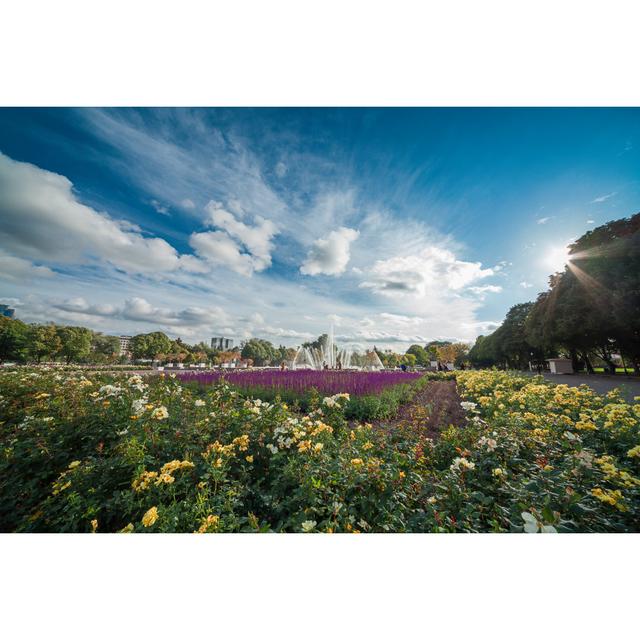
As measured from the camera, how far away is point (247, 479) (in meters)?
2.38

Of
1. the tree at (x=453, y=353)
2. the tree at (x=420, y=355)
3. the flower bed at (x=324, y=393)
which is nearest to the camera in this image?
the flower bed at (x=324, y=393)

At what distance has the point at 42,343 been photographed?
2644 centimetres

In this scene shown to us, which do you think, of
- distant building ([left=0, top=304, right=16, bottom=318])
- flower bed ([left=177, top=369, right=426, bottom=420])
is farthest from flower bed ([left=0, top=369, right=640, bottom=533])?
flower bed ([left=177, top=369, right=426, bottom=420])

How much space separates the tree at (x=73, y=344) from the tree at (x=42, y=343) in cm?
90

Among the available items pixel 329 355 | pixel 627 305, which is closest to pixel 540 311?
A: pixel 627 305

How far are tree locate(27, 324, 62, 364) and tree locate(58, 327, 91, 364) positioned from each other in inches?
35.3

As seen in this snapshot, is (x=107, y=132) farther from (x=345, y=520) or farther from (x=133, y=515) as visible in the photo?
(x=345, y=520)

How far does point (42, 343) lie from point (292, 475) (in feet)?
118

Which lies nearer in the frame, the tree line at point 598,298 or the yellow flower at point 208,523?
the yellow flower at point 208,523

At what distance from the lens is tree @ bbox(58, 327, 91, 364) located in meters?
28.6

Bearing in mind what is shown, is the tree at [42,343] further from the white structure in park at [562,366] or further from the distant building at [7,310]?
the white structure in park at [562,366]

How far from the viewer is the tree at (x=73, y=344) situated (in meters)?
28.6

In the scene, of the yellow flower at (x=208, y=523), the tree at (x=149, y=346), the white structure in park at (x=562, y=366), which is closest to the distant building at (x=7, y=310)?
the yellow flower at (x=208, y=523)

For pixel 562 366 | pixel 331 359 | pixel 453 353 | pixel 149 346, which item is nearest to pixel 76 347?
pixel 149 346
